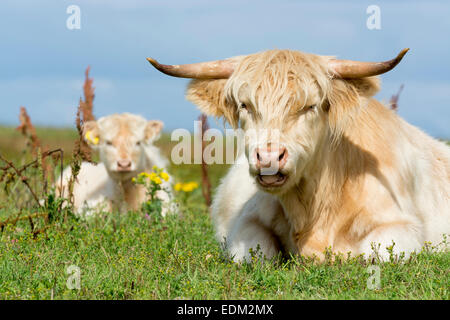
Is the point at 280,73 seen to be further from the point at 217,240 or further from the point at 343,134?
the point at 217,240

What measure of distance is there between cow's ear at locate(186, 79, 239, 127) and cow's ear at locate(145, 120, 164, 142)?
5195 mm

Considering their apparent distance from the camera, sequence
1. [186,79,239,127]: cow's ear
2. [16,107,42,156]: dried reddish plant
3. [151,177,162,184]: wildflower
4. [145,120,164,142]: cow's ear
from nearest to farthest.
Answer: [186,79,239,127]: cow's ear < [151,177,162,184]: wildflower < [16,107,42,156]: dried reddish plant < [145,120,164,142]: cow's ear

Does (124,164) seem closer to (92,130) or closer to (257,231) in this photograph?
(92,130)

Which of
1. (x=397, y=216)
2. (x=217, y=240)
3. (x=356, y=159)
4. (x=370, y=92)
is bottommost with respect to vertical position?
(x=217, y=240)

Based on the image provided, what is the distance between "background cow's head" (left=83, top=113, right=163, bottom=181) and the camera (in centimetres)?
990

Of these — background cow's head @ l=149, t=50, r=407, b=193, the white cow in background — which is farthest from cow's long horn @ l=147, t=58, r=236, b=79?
the white cow in background

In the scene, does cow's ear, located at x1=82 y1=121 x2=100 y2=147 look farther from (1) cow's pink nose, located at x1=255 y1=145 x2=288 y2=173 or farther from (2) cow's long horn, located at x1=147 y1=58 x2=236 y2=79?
(1) cow's pink nose, located at x1=255 y1=145 x2=288 y2=173

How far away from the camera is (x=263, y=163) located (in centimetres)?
440

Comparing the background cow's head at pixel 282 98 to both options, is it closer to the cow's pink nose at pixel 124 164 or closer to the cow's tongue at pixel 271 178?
the cow's tongue at pixel 271 178

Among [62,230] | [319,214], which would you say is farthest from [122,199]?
[319,214]

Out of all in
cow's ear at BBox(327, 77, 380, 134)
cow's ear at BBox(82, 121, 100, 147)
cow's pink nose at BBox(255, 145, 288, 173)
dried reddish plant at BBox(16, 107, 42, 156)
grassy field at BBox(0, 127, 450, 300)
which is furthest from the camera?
cow's ear at BBox(82, 121, 100, 147)

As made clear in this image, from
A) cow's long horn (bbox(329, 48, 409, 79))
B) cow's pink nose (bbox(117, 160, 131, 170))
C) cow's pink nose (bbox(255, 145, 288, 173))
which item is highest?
cow's long horn (bbox(329, 48, 409, 79))

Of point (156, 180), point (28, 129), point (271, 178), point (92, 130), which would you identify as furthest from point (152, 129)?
point (271, 178)
